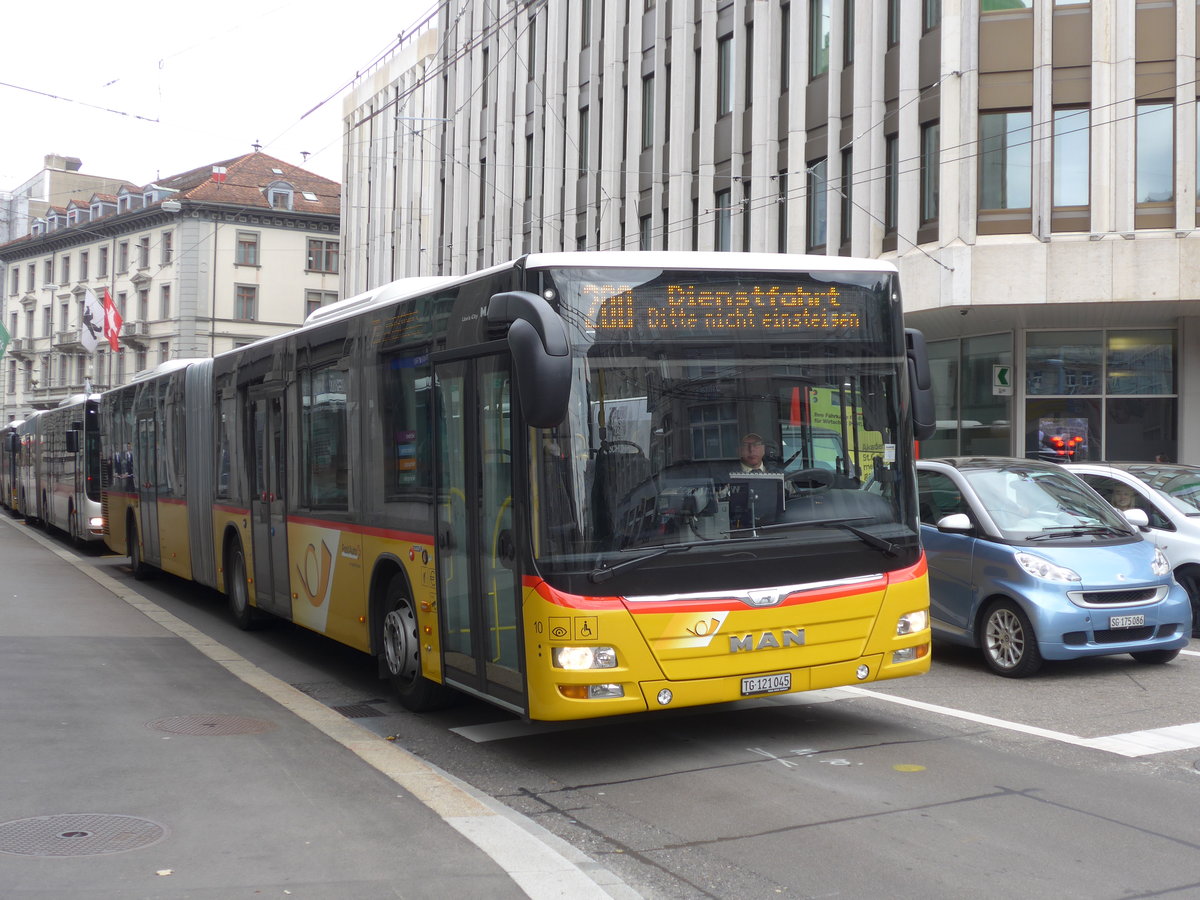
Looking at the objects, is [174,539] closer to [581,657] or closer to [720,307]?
[581,657]

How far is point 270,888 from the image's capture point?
5020 mm

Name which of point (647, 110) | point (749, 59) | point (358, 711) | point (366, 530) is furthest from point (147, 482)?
point (647, 110)

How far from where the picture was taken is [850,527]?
742cm

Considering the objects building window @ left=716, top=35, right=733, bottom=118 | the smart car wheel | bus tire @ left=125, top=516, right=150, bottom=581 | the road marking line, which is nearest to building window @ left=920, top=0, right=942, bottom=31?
building window @ left=716, top=35, right=733, bottom=118

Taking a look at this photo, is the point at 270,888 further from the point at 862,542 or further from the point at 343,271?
the point at 343,271

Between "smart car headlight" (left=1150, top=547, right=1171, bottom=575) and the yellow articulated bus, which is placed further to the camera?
"smart car headlight" (left=1150, top=547, right=1171, bottom=575)

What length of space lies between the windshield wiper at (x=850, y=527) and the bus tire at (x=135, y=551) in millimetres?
13709

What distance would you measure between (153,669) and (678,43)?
78.5 feet

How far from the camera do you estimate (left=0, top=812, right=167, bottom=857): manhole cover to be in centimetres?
545

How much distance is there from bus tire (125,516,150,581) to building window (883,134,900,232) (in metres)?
14.6

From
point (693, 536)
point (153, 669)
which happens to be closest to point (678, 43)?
point (153, 669)

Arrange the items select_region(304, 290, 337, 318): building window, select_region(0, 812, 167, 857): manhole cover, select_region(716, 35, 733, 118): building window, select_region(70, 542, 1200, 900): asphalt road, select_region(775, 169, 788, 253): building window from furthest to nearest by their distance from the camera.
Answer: select_region(304, 290, 337, 318): building window < select_region(716, 35, 733, 118): building window < select_region(775, 169, 788, 253): building window < select_region(0, 812, 167, 857): manhole cover < select_region(70, 542, 1200, 900): asphalt road

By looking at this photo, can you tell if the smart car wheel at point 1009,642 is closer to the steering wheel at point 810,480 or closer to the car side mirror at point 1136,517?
the car side mirror at point 1136,517

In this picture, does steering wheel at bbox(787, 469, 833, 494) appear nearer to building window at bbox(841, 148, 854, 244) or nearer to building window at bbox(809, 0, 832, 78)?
building window at bbox(841, 148, 854, 244)
